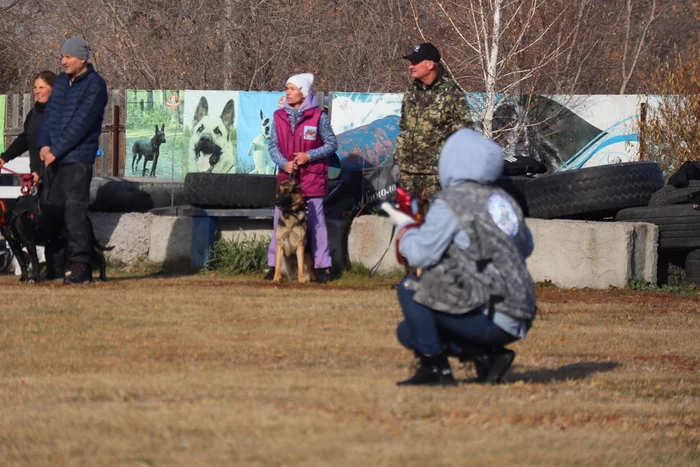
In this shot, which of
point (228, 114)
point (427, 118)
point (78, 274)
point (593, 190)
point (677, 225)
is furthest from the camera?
point (228, 114)

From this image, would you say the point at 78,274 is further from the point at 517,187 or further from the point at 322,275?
the point at 517,187

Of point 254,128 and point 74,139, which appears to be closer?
point 74,139

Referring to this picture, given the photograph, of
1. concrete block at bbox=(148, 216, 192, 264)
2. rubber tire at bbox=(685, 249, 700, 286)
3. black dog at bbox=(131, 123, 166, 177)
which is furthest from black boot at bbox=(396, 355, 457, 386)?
black dog at bbox=(131, 123, 166, 177)

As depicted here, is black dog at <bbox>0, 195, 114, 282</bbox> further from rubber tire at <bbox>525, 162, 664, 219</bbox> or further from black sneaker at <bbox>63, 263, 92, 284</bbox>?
rubber tire at <bbox>525, 162, 664, 219</bbox>

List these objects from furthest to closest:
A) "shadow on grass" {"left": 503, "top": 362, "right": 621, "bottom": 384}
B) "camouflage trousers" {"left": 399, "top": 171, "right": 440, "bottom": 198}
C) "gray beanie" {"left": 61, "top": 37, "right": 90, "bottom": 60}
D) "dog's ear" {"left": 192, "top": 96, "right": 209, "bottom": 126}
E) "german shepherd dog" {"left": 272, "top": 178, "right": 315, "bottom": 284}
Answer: "dog's ear" {"left": 192, "top": 96, "right": 209, "bottom": 126} < "german shepherd dog" {"left": 272, "top": 178, "right": 315, "bottom": 284} < "gray beanie" {"left": 61, "top": 37, "right": 90, "bottom": 60} < "camouflage trousers" {"left": 399, "top": 171, "right": 440, "bottom": 198} < "shadow on grass" {"left": 503, "top": 362, "right": 621, "bottom": 384}

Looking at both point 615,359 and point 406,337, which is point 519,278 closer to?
point 406,337

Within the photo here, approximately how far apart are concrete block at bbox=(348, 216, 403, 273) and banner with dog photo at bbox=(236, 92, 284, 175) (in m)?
5.62

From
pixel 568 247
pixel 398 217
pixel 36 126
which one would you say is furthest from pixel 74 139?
pixel 398 217

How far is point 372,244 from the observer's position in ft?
42.8

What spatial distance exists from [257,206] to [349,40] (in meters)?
15.8

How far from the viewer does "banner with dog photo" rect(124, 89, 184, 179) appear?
63.7ft

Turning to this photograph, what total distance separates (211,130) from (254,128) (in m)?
0.77

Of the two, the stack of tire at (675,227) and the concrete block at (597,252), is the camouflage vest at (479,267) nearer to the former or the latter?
the concrete block at (597,252)

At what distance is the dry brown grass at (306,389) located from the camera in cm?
459
